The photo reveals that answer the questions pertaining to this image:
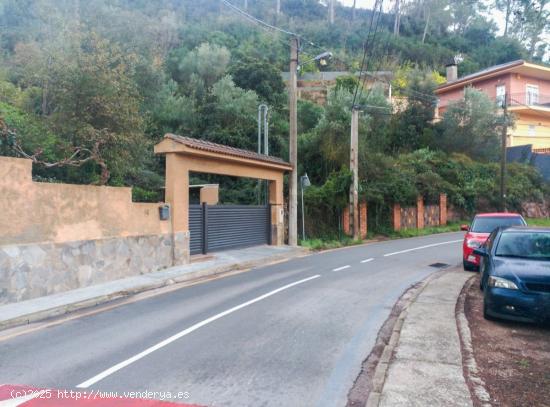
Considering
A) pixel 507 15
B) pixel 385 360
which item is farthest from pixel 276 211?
pixel 507 15

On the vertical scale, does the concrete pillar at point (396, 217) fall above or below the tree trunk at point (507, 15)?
below

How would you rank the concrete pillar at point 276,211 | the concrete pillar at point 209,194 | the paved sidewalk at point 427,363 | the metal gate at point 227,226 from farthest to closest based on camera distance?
1. the concrete pillar at point 209,194
2. the concrete pillar at point 276,211
3. the metal gate at point 227,226
4. the paved sidewalk at point 427,363

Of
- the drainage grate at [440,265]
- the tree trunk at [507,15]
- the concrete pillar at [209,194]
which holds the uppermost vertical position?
the tree trunk at [507,15]

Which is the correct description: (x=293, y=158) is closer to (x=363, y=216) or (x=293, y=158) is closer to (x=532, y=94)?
(x=363, y=216)

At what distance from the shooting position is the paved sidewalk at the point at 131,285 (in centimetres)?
884

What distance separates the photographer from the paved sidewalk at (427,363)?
487 cm

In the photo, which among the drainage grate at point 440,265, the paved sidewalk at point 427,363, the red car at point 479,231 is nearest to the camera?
the paved sidewalk at point 427,363

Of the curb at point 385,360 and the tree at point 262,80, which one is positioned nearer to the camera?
the curb at point 385,360

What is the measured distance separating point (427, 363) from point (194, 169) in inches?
446

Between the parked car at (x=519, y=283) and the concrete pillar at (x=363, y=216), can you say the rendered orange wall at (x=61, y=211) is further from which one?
the concrete pillar at (x=363, y=216)

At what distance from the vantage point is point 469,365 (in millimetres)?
6039

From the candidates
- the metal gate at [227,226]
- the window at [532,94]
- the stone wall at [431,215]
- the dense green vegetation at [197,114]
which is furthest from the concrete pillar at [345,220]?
the window at [532,94]

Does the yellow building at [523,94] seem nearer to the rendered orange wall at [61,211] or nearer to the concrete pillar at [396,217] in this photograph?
the concrete pillar at [396,217]

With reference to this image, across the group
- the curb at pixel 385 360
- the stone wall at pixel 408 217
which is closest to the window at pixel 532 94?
the stone wall at pixel 408 217
